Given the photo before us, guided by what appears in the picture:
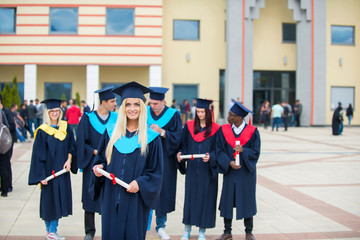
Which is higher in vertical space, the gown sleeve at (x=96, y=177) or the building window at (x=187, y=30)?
the building window at (x=187, y=30)

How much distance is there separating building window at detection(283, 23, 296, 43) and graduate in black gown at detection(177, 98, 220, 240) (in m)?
24.9

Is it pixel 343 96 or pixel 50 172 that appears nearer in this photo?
pixel 50 172

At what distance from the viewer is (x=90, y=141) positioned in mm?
5785

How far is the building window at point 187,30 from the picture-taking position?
28.0 metres

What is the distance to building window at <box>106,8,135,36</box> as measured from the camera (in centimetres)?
2645

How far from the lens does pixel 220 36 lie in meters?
28.2

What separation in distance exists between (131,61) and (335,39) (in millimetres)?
14361

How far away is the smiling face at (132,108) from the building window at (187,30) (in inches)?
967

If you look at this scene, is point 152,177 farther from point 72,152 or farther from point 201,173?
point 72,152

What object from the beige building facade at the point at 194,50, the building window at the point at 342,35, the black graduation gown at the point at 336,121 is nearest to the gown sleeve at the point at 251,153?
the black graduation gown at the point at 336,121

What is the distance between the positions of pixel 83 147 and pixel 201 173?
1.64m

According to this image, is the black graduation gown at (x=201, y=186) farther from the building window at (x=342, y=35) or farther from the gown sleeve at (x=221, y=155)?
the building window at (x=342, y=35)

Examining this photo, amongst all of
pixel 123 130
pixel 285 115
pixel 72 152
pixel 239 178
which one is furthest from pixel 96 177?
pixel 285 115

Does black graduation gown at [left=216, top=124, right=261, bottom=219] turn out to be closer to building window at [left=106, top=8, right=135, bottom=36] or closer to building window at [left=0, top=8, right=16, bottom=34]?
building window at [left=106, top=8, right=135, bottom=36]
